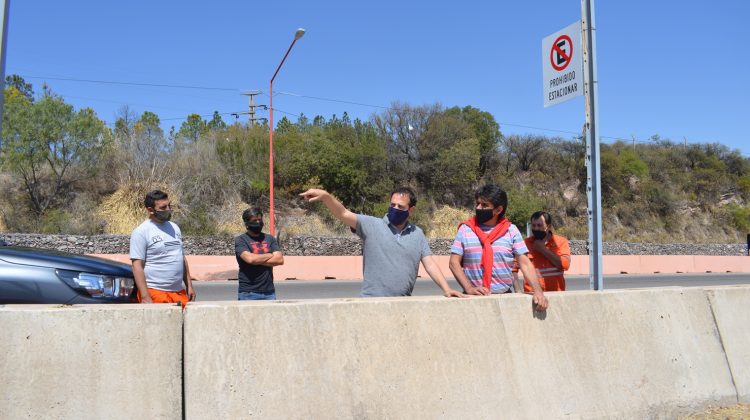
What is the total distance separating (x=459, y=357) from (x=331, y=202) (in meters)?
1.39

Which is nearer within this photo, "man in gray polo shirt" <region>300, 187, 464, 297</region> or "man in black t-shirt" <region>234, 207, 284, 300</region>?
"man in gray polo shirt" <region>300, 187, 464, 297</region>

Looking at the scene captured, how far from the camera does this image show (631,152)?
4906cm

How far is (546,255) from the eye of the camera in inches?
228

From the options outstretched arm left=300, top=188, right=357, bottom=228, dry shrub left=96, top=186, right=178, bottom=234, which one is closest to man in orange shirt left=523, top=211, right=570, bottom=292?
outstretched arm left=300, top=188, right=357, bottom=228

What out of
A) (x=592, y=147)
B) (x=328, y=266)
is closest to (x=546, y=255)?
(x=592, y=147)

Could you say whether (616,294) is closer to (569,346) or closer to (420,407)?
(569,346)

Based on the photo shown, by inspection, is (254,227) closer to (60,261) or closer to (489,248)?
(60,261)

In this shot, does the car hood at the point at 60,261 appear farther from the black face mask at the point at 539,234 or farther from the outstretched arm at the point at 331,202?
the black face mask at the point at 539,234

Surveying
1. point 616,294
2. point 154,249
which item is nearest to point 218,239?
point 154,249

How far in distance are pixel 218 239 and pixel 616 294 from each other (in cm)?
2162

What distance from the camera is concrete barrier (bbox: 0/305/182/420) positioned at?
9.94 feet

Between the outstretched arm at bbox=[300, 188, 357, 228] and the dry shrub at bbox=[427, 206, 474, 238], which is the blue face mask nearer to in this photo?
the outstretched arm at bbox=[300, 188, 357, 228]

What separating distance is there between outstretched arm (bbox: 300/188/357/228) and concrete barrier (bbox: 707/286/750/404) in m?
3.23

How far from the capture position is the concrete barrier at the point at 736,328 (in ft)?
16.6
